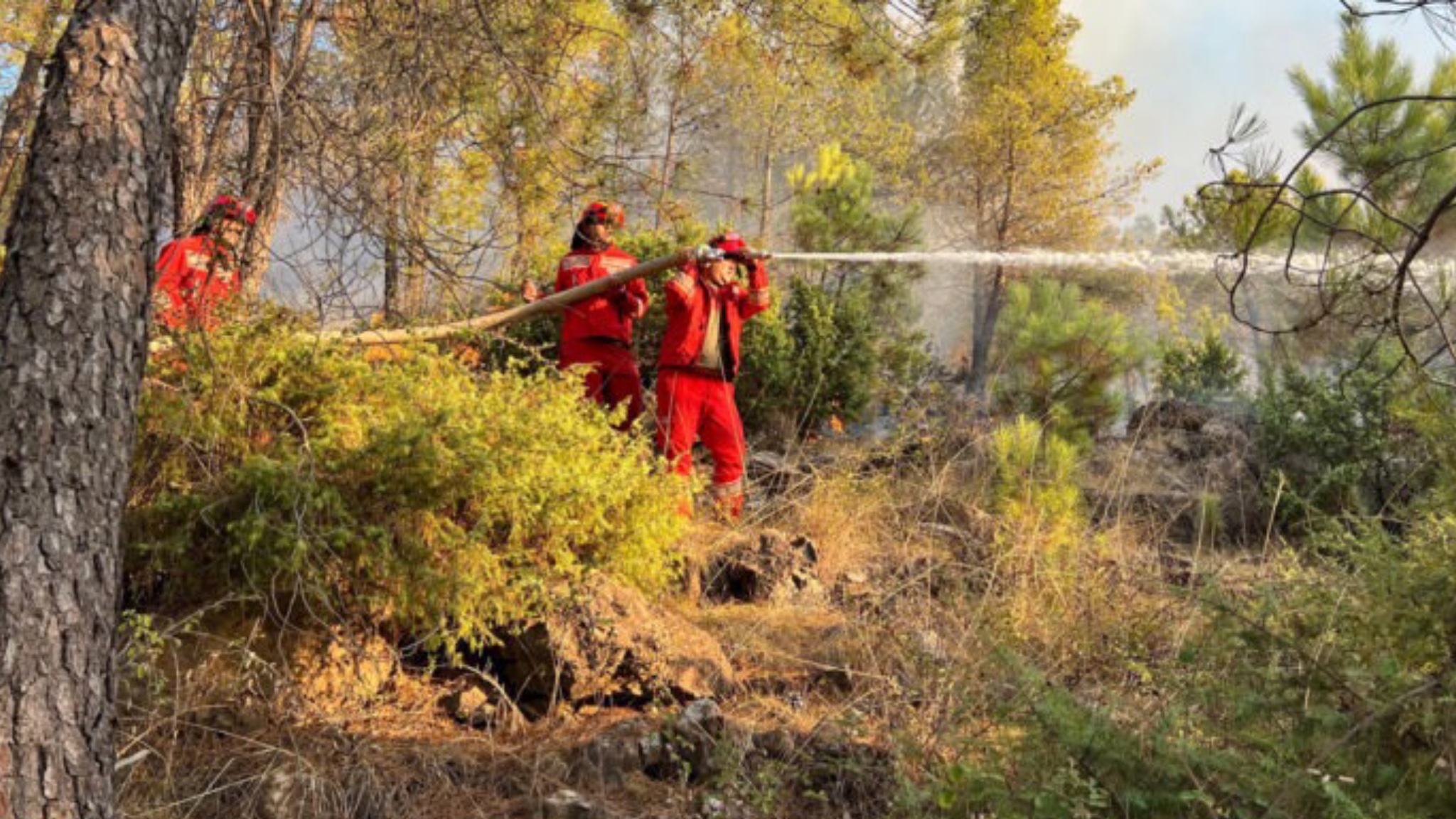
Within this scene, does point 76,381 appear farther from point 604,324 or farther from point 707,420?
point 604,324

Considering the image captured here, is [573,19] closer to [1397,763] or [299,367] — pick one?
[299,367]

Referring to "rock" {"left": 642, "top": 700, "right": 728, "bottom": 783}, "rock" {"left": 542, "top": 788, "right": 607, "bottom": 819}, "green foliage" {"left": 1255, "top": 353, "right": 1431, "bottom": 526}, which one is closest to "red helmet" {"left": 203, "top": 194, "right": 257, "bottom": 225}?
"rock" {"left": 542, "top": 788, "right": 607, "bottom": 819}

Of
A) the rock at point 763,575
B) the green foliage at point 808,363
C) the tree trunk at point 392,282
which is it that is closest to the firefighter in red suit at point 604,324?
the green foliage at point 808,363

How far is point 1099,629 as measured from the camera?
4.46m

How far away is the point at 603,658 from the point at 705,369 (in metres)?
3.24

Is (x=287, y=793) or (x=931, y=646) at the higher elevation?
(x=931, y=646)

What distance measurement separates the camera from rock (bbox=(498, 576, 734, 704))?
4.04 meters

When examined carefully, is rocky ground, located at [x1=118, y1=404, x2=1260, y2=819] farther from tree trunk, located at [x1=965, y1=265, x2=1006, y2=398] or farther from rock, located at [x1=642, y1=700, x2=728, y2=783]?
tree trunk, located at [x1=965, y1=265, x2=1006, y2=398]

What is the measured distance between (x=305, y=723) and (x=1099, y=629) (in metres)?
2.81

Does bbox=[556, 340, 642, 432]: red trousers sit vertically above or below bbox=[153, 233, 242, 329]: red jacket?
below

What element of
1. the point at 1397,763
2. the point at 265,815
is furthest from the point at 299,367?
the point at 1397,763

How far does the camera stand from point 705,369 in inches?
280

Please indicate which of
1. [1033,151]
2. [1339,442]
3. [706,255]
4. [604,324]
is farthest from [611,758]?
[1033,151]

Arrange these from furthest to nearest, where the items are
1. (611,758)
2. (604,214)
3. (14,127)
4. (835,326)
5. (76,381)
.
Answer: (835,326) < (604,214) < (14,127) < (611,758) < (76,381)
